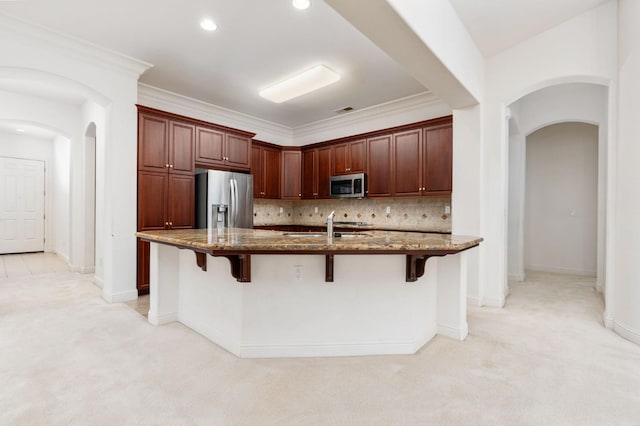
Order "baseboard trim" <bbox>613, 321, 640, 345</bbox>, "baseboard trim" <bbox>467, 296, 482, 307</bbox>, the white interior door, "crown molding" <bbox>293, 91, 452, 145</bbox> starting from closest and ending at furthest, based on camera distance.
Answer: "baseboard trim" <bbox>613, 321, 640, 345</bbox> → "baseboard trim" <bbox>467, 296, 482, 307</bbox> → "crown molding" <bbox>293, 91, 452, 145</bbox> → the white interior door

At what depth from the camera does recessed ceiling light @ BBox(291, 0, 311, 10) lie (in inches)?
106

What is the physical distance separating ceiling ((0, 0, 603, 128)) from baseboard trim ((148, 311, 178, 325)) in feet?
8.97

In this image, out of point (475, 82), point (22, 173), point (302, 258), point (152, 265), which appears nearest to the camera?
point (302, 258)

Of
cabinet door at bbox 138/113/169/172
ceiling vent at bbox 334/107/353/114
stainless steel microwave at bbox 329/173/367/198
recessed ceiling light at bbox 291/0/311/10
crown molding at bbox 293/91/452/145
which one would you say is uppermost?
recessed ceiling light at bbox 291/0/311/10

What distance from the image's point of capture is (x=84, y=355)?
232 cm

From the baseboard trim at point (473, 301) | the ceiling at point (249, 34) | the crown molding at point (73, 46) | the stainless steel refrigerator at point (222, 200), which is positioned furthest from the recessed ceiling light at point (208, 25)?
the baseboard trim at point (473, 301)

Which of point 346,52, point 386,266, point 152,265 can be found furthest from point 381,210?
point 152,265

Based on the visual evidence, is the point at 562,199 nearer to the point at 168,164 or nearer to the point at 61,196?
the point at 168,164

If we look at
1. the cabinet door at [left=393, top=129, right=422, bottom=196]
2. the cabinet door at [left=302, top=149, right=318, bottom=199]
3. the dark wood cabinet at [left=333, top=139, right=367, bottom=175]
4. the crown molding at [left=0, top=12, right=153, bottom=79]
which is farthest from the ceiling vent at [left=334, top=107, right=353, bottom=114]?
the crown molding at [left=0, top=12, right=153, bottom=79]

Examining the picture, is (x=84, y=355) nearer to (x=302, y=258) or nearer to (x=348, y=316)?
(x=302, y=258)

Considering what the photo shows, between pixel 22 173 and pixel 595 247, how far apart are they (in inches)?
450

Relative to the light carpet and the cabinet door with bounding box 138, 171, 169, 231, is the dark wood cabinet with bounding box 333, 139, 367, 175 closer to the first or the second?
the cabinet door with bounding box 138, 171, 169, 231

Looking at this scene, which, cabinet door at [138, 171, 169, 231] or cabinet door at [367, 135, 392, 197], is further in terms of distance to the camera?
cabinet door at [367, 135, 392, 197]

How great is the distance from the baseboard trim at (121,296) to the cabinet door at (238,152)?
7.14 feet
